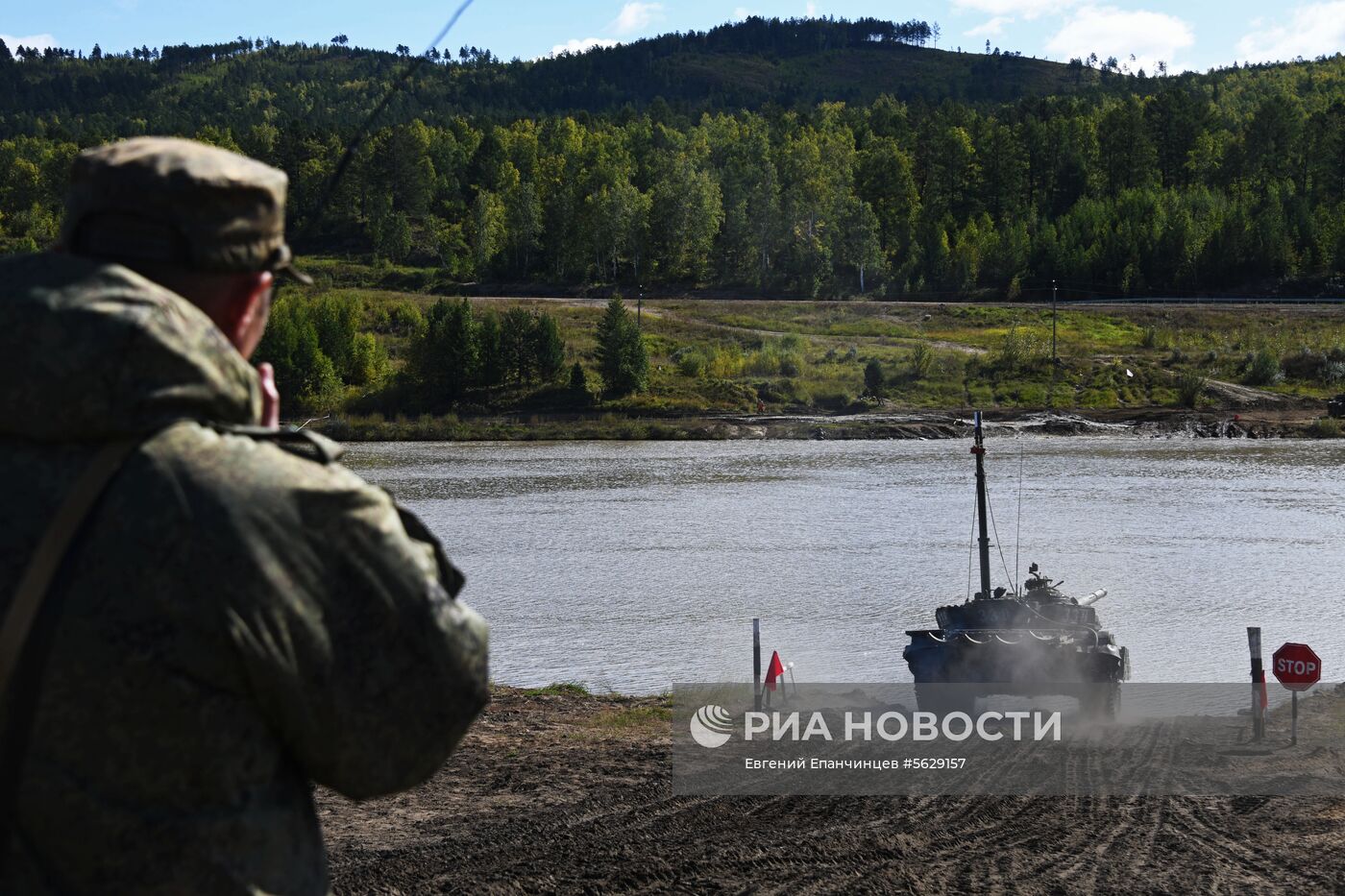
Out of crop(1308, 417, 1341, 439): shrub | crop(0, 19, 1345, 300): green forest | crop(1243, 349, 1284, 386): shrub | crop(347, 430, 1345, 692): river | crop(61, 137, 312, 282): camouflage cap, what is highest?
crop(0, 19, 1345, 300): green forest

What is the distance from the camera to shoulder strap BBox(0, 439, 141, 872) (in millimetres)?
1900

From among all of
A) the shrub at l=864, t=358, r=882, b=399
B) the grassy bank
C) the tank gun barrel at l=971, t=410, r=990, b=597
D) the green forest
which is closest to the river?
the tank gun barrel at l=971, t=410, r=990, b=597

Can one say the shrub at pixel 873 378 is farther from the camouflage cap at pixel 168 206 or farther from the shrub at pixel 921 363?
the camouflage cap at pixel 168 206

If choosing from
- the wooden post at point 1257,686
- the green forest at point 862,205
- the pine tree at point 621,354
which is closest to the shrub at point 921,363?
the pine tree at point 621,354

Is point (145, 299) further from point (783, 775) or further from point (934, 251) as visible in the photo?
point (934, 251)

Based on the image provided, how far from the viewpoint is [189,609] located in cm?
191

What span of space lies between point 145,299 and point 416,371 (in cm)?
8076

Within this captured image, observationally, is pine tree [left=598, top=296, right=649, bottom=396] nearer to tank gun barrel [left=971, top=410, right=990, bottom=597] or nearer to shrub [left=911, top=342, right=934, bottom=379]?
shrub [left=911, top=342, right=934, bottom=379]

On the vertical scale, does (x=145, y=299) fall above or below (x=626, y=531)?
above

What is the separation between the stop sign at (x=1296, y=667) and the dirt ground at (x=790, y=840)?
1535 millimetres

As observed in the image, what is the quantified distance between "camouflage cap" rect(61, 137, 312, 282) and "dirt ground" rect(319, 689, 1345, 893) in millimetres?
7731

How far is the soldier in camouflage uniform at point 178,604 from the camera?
6.27 ft

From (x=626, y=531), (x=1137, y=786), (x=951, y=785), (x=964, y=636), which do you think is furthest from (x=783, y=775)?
(x=626, y=531)

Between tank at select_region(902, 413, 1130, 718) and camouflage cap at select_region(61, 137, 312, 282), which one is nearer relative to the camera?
camouflage cap at select_region(61, 137, 312, 282)
